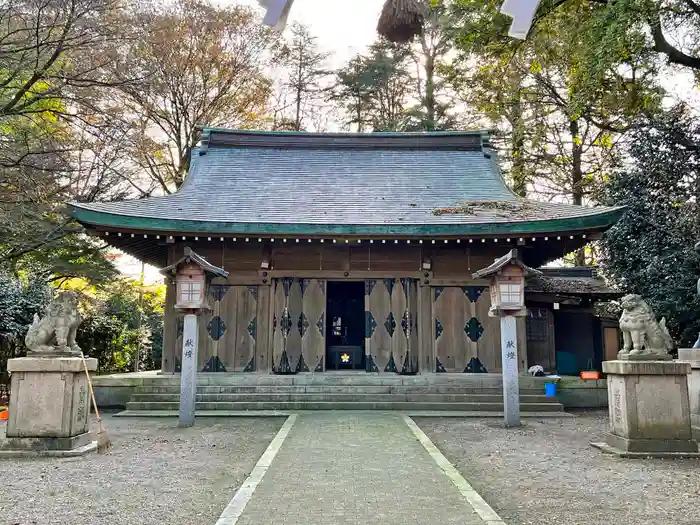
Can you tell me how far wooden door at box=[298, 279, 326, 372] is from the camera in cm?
1271

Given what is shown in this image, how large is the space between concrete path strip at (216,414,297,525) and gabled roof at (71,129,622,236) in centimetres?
575

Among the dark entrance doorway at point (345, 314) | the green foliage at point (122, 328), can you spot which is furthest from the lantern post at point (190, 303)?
the green foliage at point (122, 328)

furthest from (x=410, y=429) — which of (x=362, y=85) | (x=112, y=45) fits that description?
(x=362, y=85)

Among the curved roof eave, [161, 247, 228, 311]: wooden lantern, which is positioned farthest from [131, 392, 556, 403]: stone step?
the curved roof eave

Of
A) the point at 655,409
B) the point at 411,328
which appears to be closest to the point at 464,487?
the point at 655,409

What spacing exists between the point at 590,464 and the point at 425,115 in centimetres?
2203

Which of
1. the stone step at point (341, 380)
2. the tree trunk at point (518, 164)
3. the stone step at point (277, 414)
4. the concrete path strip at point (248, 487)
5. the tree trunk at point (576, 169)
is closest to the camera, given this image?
the concrete path strip at point (248, 487)

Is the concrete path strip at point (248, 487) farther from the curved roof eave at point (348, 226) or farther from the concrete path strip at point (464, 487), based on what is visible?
the curved roof eave at point (348, 226)

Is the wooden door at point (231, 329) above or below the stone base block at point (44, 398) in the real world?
above

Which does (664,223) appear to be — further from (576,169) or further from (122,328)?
(122,328)

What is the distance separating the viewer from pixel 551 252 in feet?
43.5

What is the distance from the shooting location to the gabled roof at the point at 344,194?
456 inches

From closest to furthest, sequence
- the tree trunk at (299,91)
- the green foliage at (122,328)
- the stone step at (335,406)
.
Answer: the stone step at (335,406) < the green foliage at (122,328) < the tree trunk at (299,91)

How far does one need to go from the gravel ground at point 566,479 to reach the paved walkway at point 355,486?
0.36m
